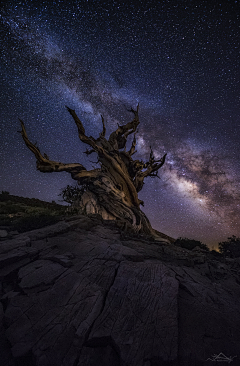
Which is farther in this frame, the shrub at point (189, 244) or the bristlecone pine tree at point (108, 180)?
the bristlecone pine tree at point (108, 180)

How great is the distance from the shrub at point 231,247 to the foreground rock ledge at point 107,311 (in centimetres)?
512

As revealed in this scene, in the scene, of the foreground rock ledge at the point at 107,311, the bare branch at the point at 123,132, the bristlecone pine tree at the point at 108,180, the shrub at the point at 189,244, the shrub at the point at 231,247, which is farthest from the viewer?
the bare branch at the point at 123,132

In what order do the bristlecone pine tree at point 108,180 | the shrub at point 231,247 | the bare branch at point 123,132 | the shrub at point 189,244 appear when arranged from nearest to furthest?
the shrub at point 231,247, the shrub at point 189,244, the bristlecone pine tree at point 108,180, the bare branch at point 123,132

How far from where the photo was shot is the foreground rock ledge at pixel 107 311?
2.37 meters

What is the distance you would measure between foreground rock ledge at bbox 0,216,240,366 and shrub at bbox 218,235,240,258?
16.8 ft

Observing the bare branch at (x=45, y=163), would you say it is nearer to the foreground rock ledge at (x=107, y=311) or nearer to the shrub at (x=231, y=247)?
the foreground rock ledge at (x=107, y=311)

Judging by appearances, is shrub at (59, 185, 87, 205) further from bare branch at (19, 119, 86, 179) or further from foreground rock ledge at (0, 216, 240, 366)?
foreground rock ledge at (0, 216, 240, 366)

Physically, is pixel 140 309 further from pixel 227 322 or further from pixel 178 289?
pixel 227 322

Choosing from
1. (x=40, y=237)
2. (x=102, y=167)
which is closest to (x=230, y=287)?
(x=40, y=237)

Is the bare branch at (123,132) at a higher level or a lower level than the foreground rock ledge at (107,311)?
higher

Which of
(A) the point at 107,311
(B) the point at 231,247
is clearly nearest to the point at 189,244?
(B) the point at 231,247

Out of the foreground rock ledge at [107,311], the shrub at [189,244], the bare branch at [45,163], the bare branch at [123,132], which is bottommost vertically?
the foreground rock ledge at [107,311]

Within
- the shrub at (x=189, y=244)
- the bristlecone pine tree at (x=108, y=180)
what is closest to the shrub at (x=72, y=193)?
the bristlecone pine tree at (x=108, y=180)

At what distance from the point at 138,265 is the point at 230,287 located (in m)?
2.81
